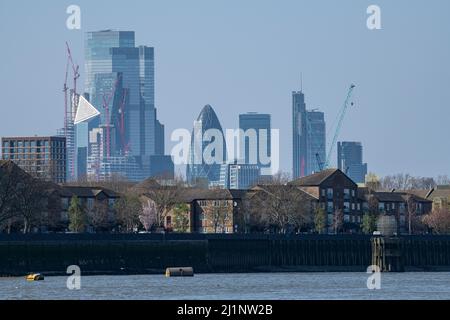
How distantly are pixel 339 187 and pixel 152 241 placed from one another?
59318 millimetres

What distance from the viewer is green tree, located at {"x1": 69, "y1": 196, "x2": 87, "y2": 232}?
142 metres

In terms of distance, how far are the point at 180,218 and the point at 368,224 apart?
22.7 metres

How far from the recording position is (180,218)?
532ft

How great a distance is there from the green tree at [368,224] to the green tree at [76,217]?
37.4m

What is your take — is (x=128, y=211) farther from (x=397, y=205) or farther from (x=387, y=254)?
(x=397, y=205)

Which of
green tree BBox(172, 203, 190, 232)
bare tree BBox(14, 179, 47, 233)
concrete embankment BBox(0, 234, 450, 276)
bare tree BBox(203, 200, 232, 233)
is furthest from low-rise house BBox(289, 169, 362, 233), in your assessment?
bare tree BBox(14, 179, 47, 233)

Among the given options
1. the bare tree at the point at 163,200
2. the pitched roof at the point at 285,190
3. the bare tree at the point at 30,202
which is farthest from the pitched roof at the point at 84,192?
the bare tree at the point at 30,202

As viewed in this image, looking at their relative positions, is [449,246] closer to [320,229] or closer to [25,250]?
[320,229]

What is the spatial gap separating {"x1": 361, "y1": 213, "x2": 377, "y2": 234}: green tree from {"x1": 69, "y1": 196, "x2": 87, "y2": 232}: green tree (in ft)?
123

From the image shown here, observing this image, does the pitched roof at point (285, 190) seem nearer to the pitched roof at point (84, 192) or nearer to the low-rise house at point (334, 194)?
the low-rise house at point (334, 194)

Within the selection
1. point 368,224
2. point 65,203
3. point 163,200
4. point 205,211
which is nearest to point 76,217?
point 65,203

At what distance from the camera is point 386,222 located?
416 feet

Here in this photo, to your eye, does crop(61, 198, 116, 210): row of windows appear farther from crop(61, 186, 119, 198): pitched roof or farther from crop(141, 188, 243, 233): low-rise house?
crop(141, 188, 243, 233): low-rise house
